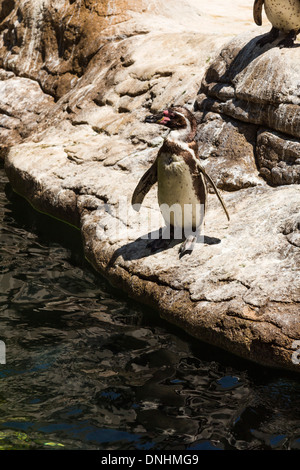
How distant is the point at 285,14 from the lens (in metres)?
6.87

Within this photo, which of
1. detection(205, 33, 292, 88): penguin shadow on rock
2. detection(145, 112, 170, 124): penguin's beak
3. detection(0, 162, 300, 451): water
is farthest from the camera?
detection(205, 33, 292, 88): penguin shadow on rock

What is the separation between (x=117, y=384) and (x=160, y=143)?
4062mm

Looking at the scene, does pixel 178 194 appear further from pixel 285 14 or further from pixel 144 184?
pixel 285 14

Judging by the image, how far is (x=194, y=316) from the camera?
4.96 m

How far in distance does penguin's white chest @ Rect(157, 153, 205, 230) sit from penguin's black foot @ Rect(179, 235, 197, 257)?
0.14 metres

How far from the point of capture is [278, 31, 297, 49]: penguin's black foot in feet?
22.4

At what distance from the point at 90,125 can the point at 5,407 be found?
586 centimetres

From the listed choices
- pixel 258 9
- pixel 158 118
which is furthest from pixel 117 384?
pixel 258 9

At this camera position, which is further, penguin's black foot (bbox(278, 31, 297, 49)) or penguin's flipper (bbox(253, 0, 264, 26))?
penguin's flipper (bbox(253, 0, 264, 26))

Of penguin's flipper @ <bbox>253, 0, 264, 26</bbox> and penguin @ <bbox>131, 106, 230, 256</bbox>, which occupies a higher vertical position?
penguin's flipper @ <bbox>253, 0, 264, 26</bbox>

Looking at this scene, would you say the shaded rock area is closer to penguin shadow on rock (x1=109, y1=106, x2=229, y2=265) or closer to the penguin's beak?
penguin shadow on rock (x1=109, y1=106, x2=229, y2=265)

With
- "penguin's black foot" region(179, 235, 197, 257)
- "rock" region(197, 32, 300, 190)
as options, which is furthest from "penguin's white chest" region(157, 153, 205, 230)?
"rock" region(197, 32, 300, 190)

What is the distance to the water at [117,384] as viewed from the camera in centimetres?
375
